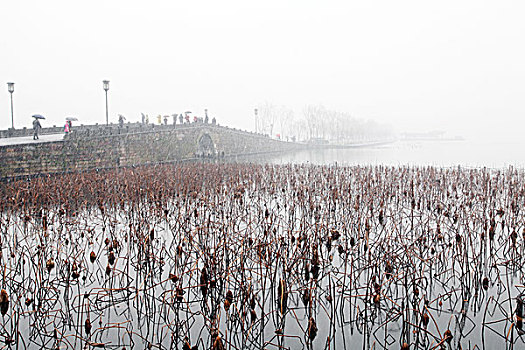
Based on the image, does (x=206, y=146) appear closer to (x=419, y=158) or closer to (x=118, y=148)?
(x=118, y=148)

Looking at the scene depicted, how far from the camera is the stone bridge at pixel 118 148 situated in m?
19.3

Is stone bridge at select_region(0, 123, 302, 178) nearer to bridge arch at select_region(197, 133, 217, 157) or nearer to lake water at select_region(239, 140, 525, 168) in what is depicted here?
bridge arch at select_region(197, 133, 217, 157)

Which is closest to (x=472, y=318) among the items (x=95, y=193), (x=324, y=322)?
(x=324, y=322)

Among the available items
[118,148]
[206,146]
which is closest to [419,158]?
[206,146]

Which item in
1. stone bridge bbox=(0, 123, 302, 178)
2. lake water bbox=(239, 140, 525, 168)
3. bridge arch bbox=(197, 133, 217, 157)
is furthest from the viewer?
bridge arch bbox=(197, 133, 217, 157)

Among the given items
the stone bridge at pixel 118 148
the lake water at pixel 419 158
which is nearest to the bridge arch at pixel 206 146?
the stone bridge at pixel 118 148

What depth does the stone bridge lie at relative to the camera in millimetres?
19328

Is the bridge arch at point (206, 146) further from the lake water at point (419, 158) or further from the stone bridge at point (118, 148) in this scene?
the lake water at point (419, 158)

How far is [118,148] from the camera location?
2577cm

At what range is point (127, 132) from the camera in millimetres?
27234

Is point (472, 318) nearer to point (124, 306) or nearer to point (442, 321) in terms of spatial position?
point (442, 321)

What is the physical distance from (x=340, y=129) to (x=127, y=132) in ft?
188

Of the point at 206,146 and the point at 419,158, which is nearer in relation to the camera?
the point at 419,158

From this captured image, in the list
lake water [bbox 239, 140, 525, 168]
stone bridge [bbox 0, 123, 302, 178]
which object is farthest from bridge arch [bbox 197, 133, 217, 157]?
lake water [bbox 239, 140, 525, 168]
